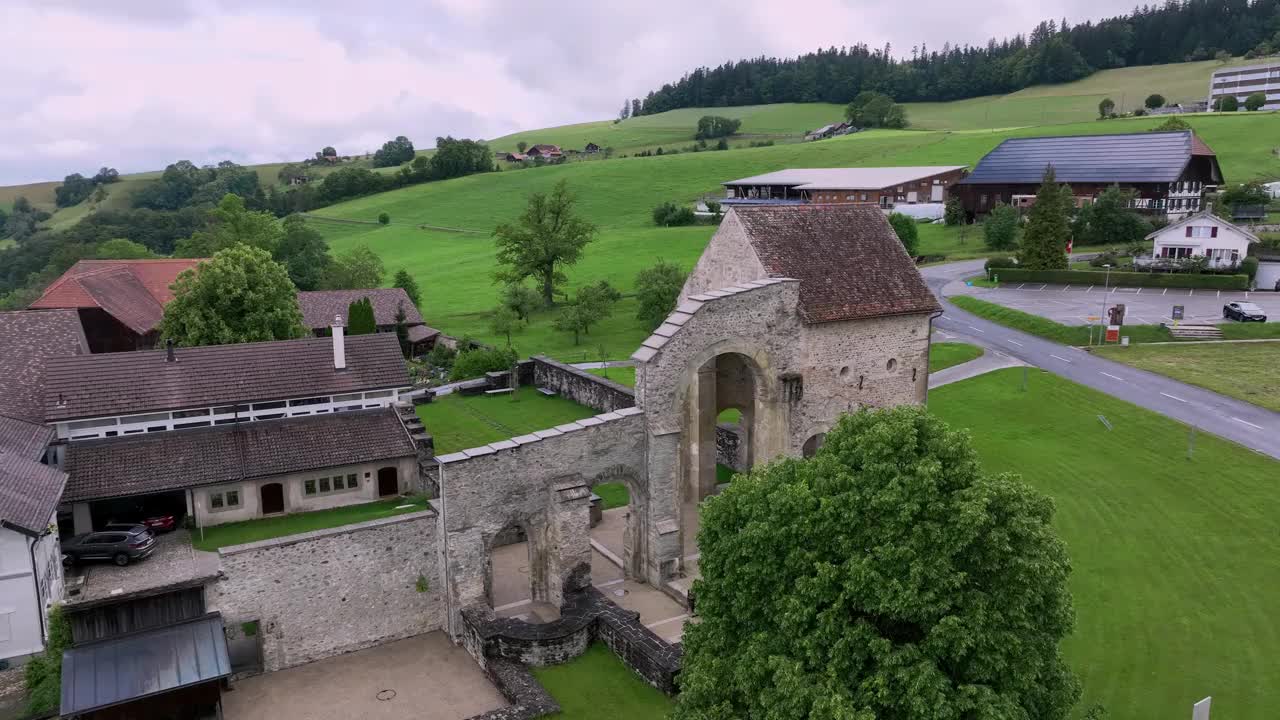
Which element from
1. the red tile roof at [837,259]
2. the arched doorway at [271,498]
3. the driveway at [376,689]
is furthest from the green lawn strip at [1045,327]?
the arched doorway at [271,498]

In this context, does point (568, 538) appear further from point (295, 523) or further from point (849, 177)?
point (849, 177)

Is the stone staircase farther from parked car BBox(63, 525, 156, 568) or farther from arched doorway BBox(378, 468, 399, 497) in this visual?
parked car BBox(63, 525, 156, 568)

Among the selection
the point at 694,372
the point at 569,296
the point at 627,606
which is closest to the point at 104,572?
the point at 627,606

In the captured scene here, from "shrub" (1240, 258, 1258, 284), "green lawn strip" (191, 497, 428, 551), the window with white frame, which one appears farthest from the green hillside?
the window with white frame

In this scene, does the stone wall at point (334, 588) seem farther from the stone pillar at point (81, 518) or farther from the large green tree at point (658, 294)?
the large green tree at point (658, 294)

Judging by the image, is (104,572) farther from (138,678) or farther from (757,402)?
(757,402)

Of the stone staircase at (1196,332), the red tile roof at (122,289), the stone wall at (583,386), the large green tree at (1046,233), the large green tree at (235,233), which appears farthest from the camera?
the large green tree at (235,233)

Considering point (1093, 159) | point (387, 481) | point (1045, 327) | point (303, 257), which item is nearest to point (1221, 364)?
point (1045, 327)

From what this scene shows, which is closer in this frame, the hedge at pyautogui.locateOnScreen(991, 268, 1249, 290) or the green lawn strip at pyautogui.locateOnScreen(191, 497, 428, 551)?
the green lawn strip at pyautogui.locateOnScreen(191, 497, 428, 551)
